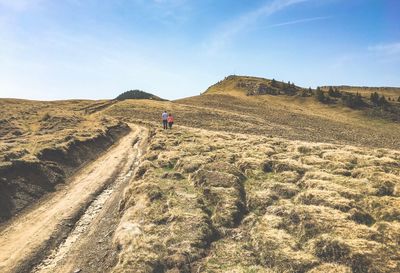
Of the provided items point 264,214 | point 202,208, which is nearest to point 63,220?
point 202,208

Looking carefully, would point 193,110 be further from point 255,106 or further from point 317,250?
point 317,250

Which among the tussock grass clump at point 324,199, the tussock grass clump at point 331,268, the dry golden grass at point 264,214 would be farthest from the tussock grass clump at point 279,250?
the tussock grass clump at point 324,199

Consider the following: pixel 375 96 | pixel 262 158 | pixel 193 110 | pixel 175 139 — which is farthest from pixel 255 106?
pixel 262 158

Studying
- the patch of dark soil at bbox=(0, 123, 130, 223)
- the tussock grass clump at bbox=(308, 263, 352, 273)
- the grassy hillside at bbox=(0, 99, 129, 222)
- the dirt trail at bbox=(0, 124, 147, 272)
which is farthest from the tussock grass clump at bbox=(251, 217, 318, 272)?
the grassy hillside at bbox=(0, 99, 129, 222)

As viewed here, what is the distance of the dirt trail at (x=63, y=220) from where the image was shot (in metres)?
20.8

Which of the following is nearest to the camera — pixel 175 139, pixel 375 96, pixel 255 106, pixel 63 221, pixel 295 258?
pixel 295 258

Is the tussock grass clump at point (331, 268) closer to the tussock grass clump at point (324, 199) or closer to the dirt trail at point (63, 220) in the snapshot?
the tussock grass clump at point (324, 199)

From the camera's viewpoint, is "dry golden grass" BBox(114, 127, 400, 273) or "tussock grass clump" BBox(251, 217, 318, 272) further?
"dry golden grass" BBox(114, 127, 400, 273)

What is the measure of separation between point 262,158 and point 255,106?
237ft

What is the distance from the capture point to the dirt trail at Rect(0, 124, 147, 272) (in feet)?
68.1

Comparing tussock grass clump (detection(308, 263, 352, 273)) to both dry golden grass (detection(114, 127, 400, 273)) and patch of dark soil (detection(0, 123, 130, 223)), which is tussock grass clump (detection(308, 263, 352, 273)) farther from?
patch of dark soil (detection(0, 123, 130, 223))

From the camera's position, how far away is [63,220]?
83.5 ft

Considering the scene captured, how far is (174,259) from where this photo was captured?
17891mm

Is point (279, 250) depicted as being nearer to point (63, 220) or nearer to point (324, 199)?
point (324, 199)
